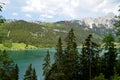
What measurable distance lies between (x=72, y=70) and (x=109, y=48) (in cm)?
1339

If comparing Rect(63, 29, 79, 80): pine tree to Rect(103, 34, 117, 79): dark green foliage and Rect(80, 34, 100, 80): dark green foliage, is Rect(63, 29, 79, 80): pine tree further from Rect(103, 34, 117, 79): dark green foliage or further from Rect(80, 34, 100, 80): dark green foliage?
Rect(103, 34, 117, 79): dark green foliage

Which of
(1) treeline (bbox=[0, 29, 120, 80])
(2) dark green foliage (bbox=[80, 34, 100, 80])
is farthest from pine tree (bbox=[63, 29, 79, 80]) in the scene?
(2) dark green foliage (bbox=[80, 34, 100, 80])

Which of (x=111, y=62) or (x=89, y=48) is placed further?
(x=111, y=62)

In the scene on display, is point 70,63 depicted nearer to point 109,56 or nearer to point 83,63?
point 83,63

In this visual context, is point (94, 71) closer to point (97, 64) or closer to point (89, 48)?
point (97, 64)

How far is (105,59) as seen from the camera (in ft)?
233

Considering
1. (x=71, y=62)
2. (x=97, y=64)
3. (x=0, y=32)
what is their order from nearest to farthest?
(x=0, y=32) < (x=71, y=62) < (x=97, y=64)

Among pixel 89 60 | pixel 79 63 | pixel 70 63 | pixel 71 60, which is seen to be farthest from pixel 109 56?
pixel 70 63

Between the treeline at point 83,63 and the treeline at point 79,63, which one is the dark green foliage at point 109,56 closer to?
the treeline at point 83,63

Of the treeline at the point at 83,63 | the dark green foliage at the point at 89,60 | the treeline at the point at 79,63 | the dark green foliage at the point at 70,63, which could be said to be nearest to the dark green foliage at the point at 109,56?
the treeline at the point at 83,63

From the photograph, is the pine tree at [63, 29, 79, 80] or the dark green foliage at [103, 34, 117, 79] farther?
the dark green foliage at [103, 34, 117, 79]

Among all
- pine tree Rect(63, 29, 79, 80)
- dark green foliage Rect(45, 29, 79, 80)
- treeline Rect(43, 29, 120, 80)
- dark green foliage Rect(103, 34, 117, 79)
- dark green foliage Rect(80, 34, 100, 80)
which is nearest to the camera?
dark green foliage Rect(45, 29, 79, 80)

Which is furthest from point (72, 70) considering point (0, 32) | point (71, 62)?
point (0, 32)

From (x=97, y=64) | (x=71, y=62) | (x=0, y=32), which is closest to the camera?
(x=0, y=32)
